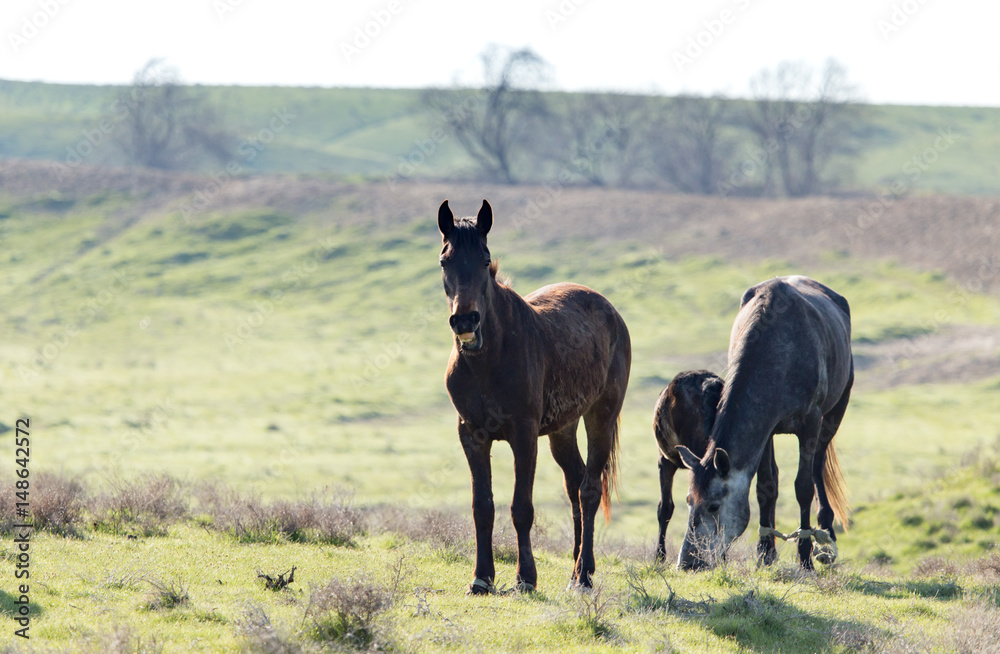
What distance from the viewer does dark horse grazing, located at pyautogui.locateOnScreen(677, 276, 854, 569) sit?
274 inches

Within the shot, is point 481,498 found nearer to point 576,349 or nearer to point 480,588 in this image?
point 480,588

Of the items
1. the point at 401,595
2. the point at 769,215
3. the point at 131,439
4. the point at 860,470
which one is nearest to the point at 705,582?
the point at 401,595

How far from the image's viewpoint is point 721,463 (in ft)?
22.8

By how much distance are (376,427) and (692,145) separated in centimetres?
5427

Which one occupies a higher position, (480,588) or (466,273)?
(466,273)

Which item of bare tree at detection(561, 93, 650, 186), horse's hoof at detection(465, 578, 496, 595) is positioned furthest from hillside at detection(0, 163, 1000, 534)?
bare tree at detection(561, 93, 650, 186)

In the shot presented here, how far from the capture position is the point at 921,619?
6.72m

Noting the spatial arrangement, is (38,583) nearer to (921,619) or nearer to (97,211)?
(921,619)

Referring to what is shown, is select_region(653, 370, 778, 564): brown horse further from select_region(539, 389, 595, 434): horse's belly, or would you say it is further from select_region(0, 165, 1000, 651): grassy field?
select_region(539, 389, 595, 434): horse's belly

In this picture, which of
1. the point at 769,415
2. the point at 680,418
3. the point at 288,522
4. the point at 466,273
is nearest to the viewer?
the point at 466,273

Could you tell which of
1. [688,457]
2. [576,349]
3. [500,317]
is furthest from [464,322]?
[688,457]

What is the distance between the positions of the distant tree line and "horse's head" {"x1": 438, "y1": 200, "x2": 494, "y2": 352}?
57.3m

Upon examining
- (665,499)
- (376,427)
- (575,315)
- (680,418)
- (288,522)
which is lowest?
(376,427)

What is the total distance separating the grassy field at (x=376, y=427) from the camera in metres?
6.18
